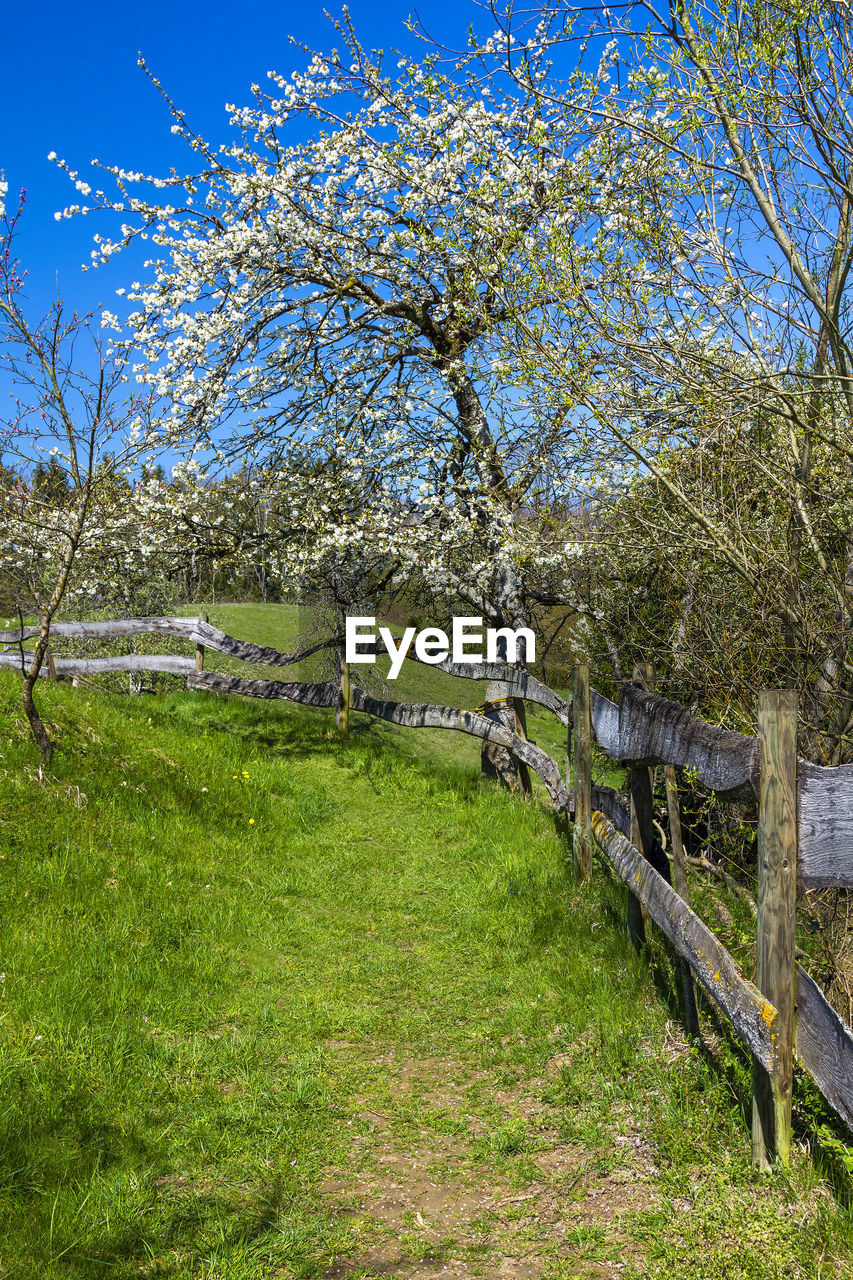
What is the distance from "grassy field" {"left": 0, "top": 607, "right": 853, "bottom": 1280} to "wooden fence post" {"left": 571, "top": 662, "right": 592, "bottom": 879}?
0.65 feet

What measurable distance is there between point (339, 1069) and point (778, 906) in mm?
2705

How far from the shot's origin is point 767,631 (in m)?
6.65

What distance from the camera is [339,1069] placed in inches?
187

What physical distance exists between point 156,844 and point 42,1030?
275 centimetres

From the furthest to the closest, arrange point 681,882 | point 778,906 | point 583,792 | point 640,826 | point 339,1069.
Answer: point 583,792, point 640,826, point 681,882, point 339,1069, point 778,906

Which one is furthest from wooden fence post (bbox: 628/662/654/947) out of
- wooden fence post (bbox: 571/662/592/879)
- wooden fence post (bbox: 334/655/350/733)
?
wooden fence post (bbox: 334/655/350/733)

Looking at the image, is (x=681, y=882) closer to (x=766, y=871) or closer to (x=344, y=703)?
(x=766, y=871)

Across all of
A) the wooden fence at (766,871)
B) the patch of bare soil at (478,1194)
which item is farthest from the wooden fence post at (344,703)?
the patch of bare soil at (478,1194)

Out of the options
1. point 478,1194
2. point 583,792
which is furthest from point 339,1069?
point 583,792

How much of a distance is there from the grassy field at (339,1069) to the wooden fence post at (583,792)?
0.20m

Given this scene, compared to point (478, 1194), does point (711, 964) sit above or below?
above

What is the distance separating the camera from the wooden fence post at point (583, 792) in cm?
674

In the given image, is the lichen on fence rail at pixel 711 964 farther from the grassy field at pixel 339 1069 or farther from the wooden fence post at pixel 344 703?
the wooden fence post at pixel 344 703

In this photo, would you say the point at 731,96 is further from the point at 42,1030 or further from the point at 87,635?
the point at 87,635
